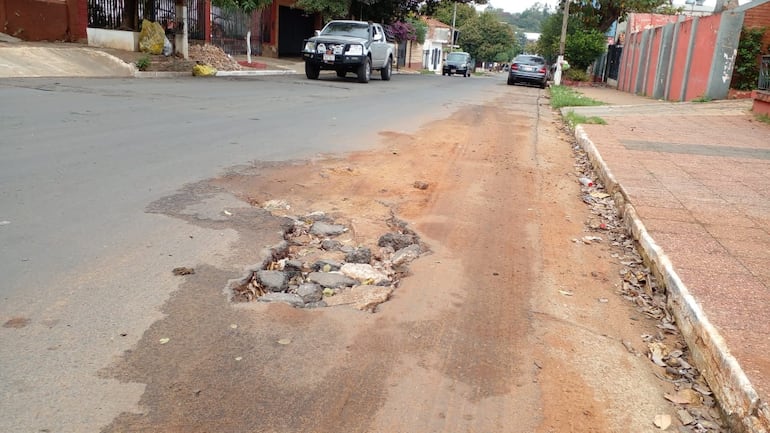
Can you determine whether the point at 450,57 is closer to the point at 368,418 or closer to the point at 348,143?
the point at 348,143

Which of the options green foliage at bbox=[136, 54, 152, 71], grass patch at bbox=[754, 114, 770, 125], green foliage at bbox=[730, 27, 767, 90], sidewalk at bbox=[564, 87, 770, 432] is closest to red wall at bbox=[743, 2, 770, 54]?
green foliage at bbox=[730, 27, 767, 90]

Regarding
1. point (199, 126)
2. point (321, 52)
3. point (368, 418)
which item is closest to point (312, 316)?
point (368, 418)

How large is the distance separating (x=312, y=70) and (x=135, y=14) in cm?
652

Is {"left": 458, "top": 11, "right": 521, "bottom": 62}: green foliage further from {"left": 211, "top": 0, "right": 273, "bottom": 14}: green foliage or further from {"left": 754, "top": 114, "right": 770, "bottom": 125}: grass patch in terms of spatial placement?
{"left": 754, "top": 114, "right": 770, "bottom": 125}: grass patch

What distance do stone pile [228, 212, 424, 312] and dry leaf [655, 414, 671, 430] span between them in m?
1.58

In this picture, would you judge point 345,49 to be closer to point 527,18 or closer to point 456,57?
point 456,57

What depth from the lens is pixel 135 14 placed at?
21438mm

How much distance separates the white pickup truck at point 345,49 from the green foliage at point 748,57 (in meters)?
10.6

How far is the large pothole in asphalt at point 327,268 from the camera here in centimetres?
375

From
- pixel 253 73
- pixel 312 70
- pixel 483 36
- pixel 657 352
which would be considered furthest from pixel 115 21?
pixel 483 36

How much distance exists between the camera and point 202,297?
360 cm

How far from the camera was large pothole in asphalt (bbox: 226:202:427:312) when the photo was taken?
12.3 ft

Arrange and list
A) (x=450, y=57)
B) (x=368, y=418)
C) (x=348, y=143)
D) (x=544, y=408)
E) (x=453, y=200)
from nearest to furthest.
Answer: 1. (x=368, y=418)
2. (x=544, y=408)
3. (x=453, y=200)
4. (x=348, y=143)
5. (x=450, y=57)

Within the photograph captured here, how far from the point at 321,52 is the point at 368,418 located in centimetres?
1802
